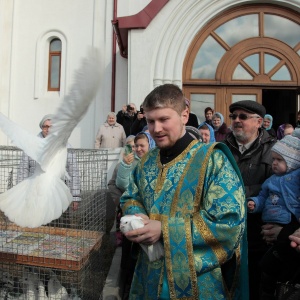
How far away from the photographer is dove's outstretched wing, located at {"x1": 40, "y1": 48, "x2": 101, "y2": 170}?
224cm

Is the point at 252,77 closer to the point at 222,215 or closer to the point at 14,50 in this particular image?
the point at 14,50

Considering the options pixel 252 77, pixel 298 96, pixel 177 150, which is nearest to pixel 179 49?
pixel 252 77

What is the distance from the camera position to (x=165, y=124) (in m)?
1.78

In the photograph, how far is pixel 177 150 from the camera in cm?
187

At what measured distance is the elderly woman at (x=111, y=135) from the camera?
687 centimetres

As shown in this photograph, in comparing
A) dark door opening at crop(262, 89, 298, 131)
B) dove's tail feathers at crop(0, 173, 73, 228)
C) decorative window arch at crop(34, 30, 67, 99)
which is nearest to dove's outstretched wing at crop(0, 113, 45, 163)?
dove's tail feathers at crop(0, 173, 73, 228)

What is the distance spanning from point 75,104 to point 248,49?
7237 millimetres

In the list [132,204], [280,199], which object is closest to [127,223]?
[132,204]

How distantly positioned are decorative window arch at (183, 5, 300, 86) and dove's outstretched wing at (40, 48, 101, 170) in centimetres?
657

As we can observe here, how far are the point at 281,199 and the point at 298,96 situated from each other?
24.7 feet

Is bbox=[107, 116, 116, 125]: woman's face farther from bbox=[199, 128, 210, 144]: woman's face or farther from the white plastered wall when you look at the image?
bbox=[199, 128, 210, 144]: woman's face

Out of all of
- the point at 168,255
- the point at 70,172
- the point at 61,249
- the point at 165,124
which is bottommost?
the point at 61,249

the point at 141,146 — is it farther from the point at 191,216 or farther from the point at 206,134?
the point at 191,216

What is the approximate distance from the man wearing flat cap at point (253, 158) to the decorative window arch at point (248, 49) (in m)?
6.30
